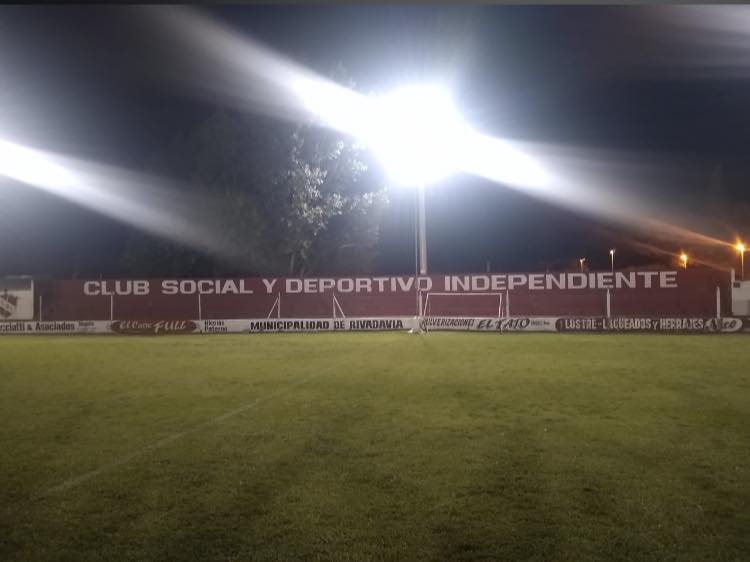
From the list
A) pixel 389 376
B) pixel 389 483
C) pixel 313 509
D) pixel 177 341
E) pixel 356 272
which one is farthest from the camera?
pixel 356 272

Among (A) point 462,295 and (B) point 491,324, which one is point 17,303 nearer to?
(A) point 462,295

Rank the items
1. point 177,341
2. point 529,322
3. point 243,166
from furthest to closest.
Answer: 1. point 243,166
2. point 529,322
3. point 177,341

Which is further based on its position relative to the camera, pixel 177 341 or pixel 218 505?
pixel 177 341

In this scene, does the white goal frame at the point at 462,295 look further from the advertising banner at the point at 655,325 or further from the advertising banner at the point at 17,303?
the advertising banner at the point at 17,303

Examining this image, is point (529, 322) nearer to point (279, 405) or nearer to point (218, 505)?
point (279, 405)

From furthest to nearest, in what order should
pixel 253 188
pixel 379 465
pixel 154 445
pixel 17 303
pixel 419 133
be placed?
pixel 253 188 → pixel 17 303 → pixel 419 133 → pixel 154 445 → pixel 379 465

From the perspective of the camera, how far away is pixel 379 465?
6895mm

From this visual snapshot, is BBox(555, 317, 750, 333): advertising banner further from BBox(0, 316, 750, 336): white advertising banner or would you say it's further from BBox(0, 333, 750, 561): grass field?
BBox(0, 333, 750, 561): grass field

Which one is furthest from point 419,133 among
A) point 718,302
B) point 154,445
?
→ point 154,445

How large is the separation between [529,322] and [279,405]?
58.0ft

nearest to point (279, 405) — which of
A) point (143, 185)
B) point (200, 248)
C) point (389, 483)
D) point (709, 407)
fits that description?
point (389, 483)

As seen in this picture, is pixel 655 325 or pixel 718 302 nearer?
pixel 655 325

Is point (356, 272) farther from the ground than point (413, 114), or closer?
closer

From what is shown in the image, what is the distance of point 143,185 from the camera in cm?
3556
